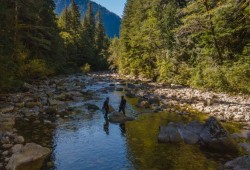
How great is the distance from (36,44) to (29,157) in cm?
3090

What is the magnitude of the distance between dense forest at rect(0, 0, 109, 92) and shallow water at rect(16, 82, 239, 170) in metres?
7.68

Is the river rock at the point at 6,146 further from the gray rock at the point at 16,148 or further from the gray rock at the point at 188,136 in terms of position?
the gray rock at the point at 188,136

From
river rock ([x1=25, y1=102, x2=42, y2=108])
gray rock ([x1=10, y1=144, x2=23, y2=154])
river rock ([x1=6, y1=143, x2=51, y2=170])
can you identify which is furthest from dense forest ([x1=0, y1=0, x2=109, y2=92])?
river rock ([x1=6, y1=143, x2=51, y2=170])

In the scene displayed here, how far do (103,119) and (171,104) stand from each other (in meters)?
8.19

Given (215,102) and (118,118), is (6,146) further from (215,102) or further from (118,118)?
(215,102)

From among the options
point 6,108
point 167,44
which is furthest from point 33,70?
point 167,44

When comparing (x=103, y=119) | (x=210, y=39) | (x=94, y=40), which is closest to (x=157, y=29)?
(x=210, y=39)

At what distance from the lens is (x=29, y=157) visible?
39.0 feet

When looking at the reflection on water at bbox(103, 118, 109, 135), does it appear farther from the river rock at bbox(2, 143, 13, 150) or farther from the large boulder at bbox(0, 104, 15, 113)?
the large boulder at bbox(0, 104, 15, 113)

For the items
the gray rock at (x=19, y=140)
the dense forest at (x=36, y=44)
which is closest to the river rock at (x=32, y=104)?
the dense forest at (x=36, y=44)

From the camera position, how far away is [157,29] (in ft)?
149

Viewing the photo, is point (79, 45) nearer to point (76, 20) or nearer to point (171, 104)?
point (76, 20)

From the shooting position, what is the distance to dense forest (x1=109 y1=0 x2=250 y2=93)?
96.2ft

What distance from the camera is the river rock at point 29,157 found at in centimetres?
1124
